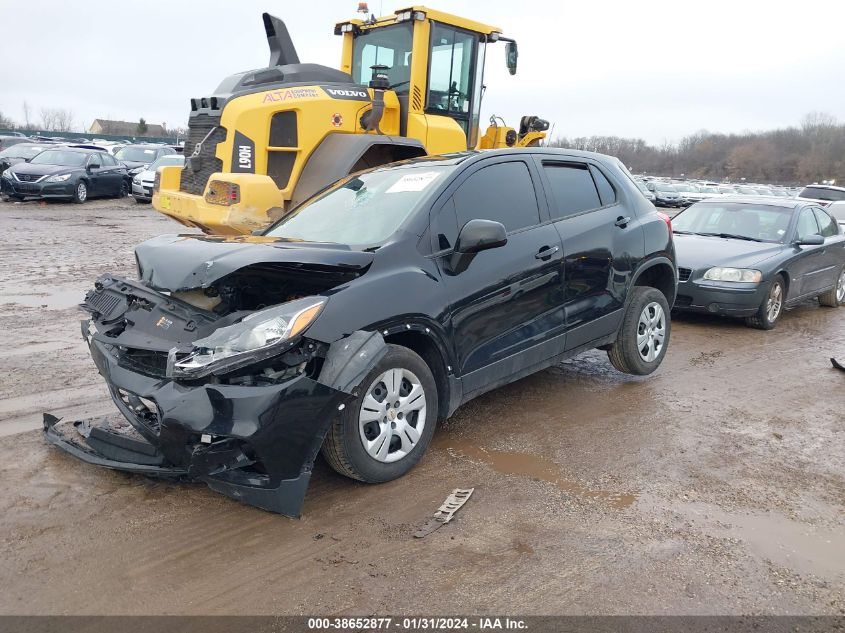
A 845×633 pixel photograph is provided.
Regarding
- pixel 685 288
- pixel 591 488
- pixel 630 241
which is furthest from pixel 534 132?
pixel 591 488

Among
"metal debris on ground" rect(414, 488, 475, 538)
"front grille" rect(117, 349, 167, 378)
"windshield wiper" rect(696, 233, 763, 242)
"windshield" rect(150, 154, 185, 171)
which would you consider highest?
"windshield" rect(150, 154, 185, 171)

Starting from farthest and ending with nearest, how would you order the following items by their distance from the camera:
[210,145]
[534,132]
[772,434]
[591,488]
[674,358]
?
[534,132] < [210,145] < [674,358] < [772,434] < [591,488]

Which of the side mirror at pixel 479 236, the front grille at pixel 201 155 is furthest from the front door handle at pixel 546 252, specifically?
the front grille at pixel 201 155

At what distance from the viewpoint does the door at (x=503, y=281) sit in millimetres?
4195

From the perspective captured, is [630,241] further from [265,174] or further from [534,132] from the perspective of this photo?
Answer: [534,132]

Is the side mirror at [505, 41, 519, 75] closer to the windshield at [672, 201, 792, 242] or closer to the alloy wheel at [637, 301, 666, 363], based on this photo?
the windshield at [672, 201, 792, 242]

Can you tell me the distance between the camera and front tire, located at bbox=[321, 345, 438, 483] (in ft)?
11.7

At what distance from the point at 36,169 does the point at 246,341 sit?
18383mm

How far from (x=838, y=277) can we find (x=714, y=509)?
24.9 ft

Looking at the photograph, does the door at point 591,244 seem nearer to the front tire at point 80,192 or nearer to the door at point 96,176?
the front tire at point 80,192

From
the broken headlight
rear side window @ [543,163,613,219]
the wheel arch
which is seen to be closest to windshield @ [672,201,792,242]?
the wheel arch

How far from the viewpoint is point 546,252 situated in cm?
474

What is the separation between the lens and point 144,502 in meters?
3.61

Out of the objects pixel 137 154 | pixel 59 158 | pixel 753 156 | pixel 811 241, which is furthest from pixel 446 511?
pixel 753 156
